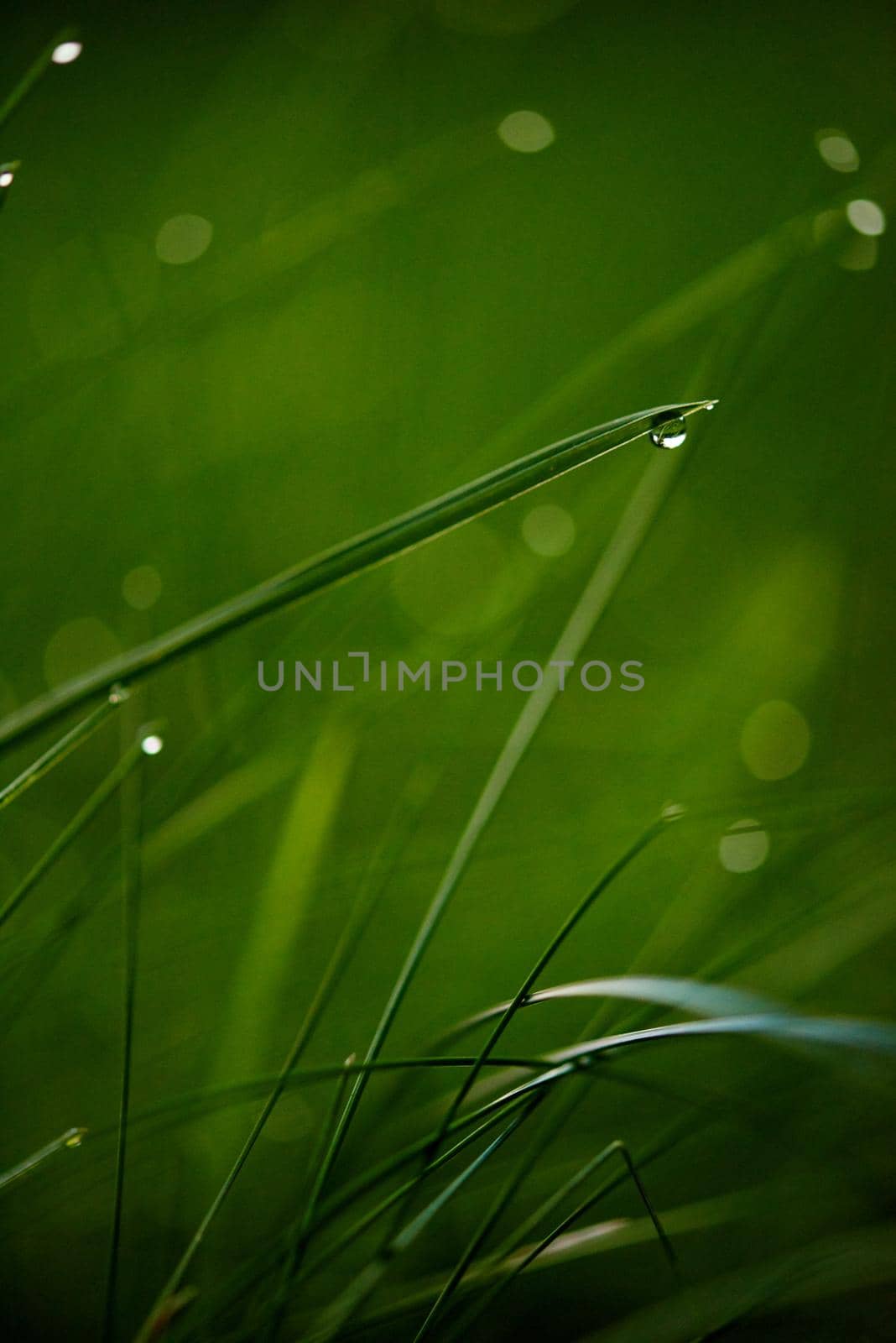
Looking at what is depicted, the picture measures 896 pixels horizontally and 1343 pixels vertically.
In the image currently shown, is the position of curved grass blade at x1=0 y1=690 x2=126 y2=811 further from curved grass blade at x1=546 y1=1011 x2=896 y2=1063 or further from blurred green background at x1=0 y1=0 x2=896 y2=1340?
blurred green background at x1=0 y1=0 x2=896 y2=1340

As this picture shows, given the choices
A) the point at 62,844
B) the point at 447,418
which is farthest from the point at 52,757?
the point at 447,418

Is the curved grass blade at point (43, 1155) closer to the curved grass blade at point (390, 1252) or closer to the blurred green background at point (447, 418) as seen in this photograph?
the curved grass blade at point (390, 1252)

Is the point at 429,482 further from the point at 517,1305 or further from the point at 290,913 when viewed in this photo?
the point at 517,1305

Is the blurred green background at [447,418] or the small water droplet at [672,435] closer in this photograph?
the small water droplet at [672,435]

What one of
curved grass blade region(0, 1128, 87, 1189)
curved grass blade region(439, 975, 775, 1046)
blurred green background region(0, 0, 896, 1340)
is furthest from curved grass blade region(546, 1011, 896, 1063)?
blurred green background region(0, 0, 896, 1340)

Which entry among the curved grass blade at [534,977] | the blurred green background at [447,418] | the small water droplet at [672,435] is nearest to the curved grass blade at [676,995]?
the curved grass blade at [534,977]

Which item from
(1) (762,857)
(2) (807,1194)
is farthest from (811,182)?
(2) (807,1194)
